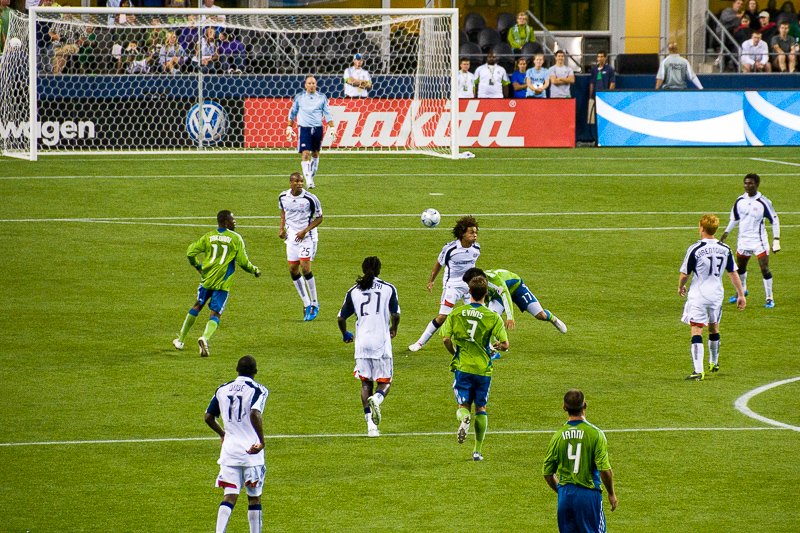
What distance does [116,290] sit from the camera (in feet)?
76.2

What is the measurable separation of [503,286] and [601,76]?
2339 centimetres

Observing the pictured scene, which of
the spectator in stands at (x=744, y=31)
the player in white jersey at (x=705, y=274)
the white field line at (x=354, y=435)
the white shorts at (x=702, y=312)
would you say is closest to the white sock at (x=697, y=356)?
the player in white jersey at (x=705, y=274)

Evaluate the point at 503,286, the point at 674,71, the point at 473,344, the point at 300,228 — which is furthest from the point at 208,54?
the point at 473,344

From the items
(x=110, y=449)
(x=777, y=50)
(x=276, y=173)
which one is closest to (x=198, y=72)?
(x=276, y=173)

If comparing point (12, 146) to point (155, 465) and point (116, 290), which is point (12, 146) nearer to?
point (116, 290)

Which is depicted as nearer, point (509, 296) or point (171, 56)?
point (509, 296)

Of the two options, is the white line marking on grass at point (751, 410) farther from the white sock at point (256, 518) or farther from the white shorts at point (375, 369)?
the white sock at point (256, 518)

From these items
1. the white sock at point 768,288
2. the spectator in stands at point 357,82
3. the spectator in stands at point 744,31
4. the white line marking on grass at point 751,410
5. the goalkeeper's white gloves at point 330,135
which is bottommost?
the white line marking on grass at point 751,410

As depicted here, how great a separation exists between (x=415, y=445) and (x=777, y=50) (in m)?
31.1

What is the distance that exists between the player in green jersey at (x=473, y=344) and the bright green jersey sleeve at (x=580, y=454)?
3.24 m

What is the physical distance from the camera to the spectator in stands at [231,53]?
124 feet

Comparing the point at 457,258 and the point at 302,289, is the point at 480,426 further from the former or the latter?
the point at 302,289

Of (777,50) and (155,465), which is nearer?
(155,465)

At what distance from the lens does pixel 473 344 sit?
1341cm
